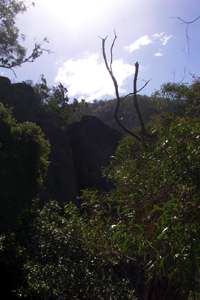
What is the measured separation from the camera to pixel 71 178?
25.1 m

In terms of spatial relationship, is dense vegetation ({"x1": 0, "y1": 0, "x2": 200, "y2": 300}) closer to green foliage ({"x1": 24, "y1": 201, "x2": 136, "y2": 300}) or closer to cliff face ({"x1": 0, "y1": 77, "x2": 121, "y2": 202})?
green foliage ({"x1": 24, "y1": 201, "x2": 136, "y2": 300})

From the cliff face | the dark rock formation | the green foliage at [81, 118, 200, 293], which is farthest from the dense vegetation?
the dark rock formation

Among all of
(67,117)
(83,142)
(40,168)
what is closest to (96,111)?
(67,117)

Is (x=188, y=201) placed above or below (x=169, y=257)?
above

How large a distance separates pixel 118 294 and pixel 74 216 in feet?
3.79

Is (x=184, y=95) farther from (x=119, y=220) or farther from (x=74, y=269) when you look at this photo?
(x=74, y=269)

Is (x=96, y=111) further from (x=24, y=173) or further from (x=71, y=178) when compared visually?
(x=24, y=173)

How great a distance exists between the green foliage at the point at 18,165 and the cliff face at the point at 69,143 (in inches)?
403

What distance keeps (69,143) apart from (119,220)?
21085 mm

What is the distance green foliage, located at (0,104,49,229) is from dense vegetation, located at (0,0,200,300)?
0.07ft

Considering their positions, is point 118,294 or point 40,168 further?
point 40,168

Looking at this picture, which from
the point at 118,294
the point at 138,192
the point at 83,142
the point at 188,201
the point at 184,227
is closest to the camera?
the point at 184,227

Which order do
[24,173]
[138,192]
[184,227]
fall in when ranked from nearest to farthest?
[184,227], [138,192], [24,173]

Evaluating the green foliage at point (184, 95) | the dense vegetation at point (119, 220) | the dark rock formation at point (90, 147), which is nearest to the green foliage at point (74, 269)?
the dense vegetation at point (119, 220)
